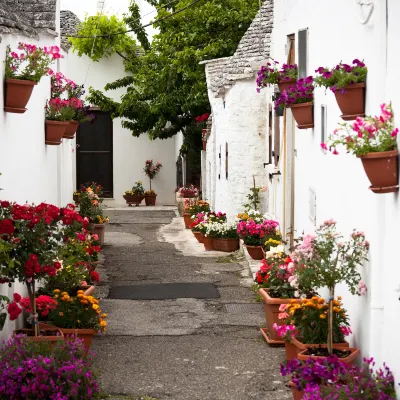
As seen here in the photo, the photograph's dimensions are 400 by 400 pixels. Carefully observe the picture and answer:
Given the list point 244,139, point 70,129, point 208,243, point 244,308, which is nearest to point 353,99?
point 244,308

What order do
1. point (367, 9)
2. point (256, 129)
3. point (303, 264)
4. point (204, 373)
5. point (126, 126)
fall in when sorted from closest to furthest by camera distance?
point (367, 9) < point (303, 264) < point (204, 373) < point (256, 129) < point (126, 126)

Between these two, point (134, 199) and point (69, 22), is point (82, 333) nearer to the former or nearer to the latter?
point (134, 199)

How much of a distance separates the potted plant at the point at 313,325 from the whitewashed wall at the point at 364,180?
0.13 m

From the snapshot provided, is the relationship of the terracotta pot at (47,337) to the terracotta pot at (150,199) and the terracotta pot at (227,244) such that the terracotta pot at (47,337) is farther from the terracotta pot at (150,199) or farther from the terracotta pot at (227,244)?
the terracotta pot at (150,199)

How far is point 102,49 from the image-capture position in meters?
30.0

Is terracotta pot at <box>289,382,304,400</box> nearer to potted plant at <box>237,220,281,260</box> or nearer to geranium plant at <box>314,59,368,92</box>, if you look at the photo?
geranium plant at <box>314,59,368,92</box>

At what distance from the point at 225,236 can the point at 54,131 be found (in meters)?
6.03

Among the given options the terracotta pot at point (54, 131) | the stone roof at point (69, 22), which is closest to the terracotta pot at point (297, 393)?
the terracotta pot at point (54, 131)

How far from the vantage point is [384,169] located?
622 cm

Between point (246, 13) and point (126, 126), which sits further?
point (126, 126)

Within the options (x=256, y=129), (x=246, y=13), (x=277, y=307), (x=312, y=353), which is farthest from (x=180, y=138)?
(x=312, y=353)

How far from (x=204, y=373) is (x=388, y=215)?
300cm

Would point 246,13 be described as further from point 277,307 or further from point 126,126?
point 277,307

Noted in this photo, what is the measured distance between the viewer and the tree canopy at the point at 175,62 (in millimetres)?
24531
